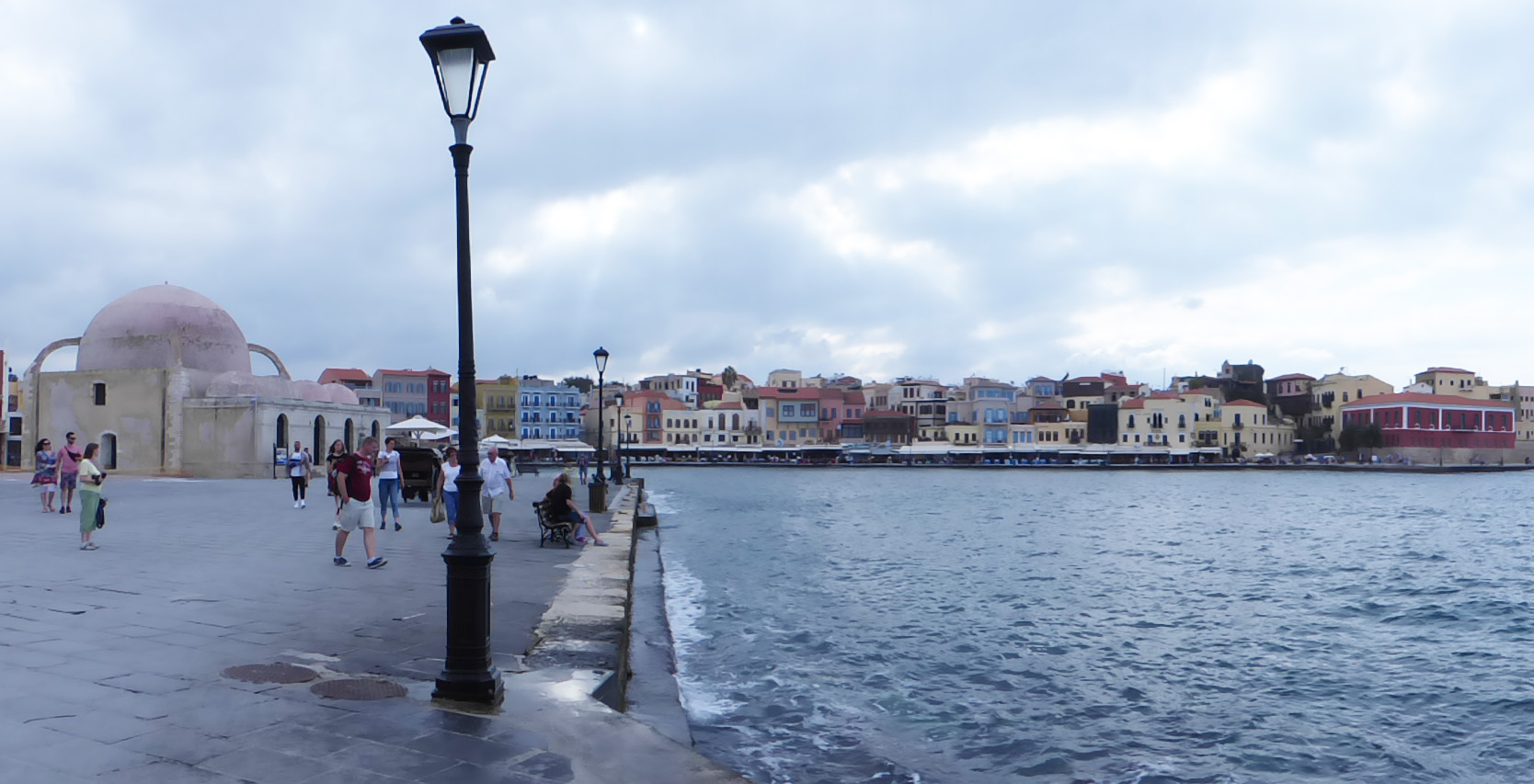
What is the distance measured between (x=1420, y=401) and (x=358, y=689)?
336 ft

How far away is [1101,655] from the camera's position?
37.6 ft

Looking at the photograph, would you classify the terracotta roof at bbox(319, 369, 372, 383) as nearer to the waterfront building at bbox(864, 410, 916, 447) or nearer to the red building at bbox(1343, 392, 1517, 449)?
the waterfront building at bbox(864, 410, 916, 447)

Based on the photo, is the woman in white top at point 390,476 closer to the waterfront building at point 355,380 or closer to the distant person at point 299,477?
the distant person at point 299,477

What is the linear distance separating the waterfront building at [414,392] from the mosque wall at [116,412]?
164 feet

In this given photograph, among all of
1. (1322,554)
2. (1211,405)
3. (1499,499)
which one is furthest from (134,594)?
(1211,405)

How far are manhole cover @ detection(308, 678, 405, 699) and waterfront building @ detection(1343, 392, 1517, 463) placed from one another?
100507 millimetres

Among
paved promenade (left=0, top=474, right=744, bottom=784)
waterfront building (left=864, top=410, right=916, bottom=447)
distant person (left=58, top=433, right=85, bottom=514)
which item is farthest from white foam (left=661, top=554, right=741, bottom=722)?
waterfront building (left=864, top=410, right=916, bottom=447)

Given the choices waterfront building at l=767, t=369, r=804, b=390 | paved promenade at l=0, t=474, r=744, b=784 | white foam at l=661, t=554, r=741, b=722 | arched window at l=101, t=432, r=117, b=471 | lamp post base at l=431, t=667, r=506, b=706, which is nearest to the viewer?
paved promenade at l=0, t=474, r=744, b=784

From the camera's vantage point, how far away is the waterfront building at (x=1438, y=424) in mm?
88156

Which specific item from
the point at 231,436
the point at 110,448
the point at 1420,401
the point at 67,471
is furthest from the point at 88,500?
the point at 1420,401

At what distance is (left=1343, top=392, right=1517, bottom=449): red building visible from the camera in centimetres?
8825

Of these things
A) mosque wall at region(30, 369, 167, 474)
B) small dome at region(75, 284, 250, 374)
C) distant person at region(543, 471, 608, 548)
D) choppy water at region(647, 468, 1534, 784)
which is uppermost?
small dome at region(75, 284, 250, 374)

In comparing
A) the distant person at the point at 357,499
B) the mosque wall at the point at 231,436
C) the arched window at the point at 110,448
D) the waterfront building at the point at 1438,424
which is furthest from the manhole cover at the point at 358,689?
the waterfront building at the point at 1438,424

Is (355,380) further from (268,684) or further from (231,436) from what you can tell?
(268,684)
